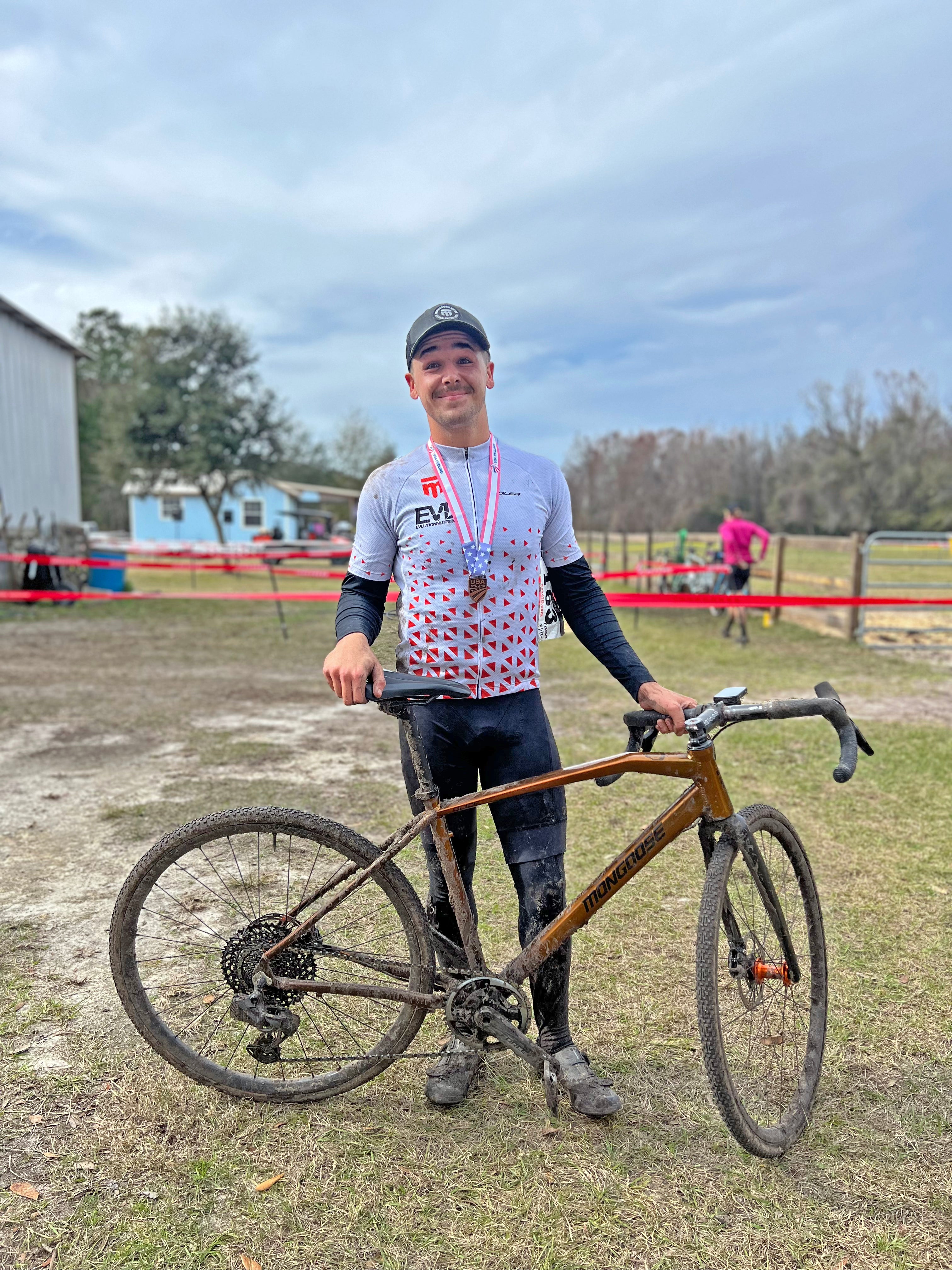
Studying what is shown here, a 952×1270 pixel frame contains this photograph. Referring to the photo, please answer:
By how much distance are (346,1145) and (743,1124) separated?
1.04 meters

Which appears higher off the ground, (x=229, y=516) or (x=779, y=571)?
(x=229, y=516)

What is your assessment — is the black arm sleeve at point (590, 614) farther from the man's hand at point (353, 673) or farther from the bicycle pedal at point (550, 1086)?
the bicycle pedal at point (550, 1086)

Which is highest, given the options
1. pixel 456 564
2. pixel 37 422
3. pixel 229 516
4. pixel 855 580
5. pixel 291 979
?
pixel 37 422

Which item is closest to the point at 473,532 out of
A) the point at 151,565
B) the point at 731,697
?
the point at 731,697

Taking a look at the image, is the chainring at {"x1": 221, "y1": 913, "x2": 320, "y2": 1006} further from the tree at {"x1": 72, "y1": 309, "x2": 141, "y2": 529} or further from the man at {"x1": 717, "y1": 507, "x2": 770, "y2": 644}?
the tree at {"x1": 72, "y1": 309, "x2": 141, "y2": 529}

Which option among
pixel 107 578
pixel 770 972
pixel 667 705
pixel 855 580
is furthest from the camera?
pixel 107 578

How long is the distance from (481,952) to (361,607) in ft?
3.39

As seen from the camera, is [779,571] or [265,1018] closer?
[265,1018]

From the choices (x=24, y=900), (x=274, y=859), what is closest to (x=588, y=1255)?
(x=274, y=859)

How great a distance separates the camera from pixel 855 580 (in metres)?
12.2

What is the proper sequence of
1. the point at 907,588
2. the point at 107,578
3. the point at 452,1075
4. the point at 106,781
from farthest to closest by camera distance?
the point at 107,578 → the point at 907,588 → the point at 106,781 → the point at 452,1075

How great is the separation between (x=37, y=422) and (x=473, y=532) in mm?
21607

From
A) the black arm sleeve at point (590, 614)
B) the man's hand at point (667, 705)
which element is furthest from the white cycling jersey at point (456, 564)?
the man's hand at point (667, 705)

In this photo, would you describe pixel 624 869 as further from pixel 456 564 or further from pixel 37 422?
pixel 37 422
